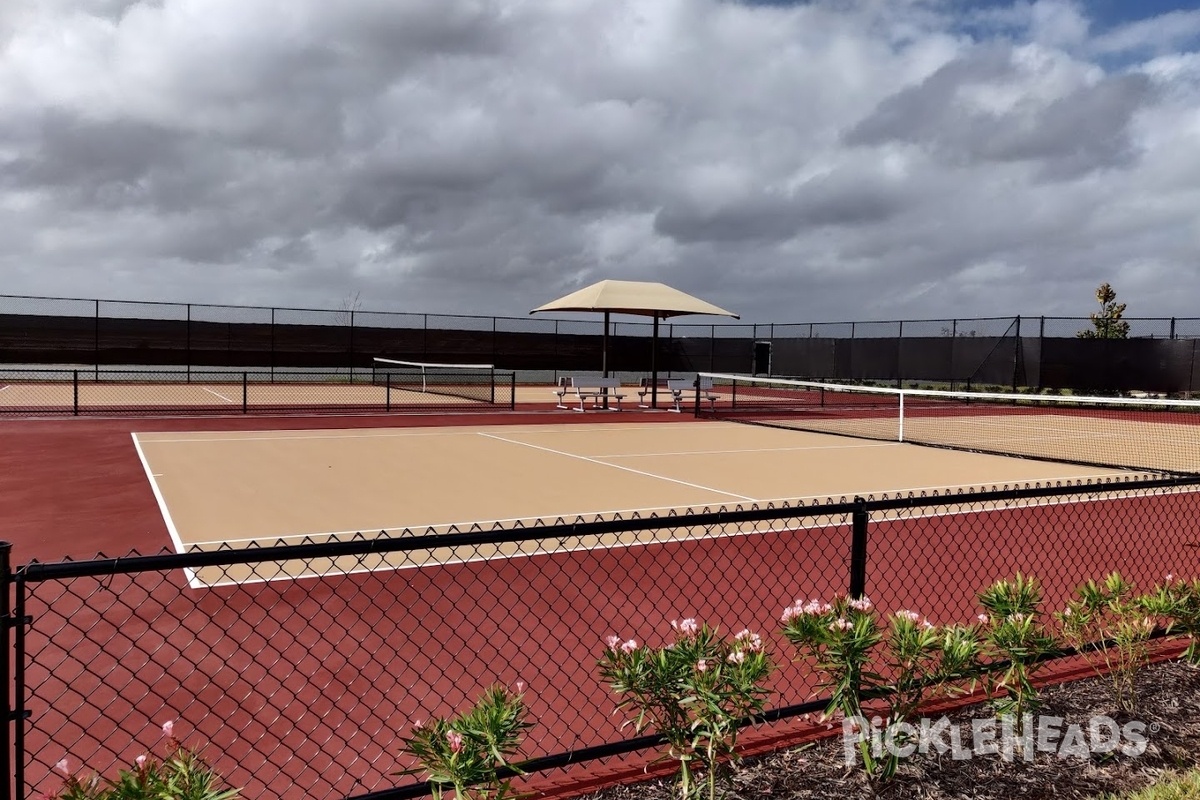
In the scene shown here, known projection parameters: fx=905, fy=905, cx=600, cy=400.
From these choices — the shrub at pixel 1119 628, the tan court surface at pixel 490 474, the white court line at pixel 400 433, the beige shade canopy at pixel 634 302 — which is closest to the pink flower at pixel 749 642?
the shrub at pixel 1119 628

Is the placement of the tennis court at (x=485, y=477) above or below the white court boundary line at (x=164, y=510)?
above

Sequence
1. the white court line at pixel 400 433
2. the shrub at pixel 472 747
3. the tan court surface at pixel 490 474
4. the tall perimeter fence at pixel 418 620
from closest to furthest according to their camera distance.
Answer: the shrub at pixel 472 747, the tall perimeter fence at pixel 418 620, the tan court surface at pixel 490 474, the white court line at pixel 400 433

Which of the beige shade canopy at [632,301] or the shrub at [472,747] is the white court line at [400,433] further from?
the shrub at [472,747]

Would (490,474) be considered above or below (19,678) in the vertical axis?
below

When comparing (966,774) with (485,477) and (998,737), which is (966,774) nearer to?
(998,737)

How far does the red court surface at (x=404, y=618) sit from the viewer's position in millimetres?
3982

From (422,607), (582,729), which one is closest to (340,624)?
(422,607)

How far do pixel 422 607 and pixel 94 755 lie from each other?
2.21m

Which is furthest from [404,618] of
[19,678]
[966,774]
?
[966,774]

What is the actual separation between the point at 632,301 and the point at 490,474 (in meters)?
11.9

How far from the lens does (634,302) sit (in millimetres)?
22719

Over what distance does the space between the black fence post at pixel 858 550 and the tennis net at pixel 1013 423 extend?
784 centimetres

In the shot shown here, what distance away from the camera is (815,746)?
12.4ft

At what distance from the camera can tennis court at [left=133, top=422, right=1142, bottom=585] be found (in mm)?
8344
